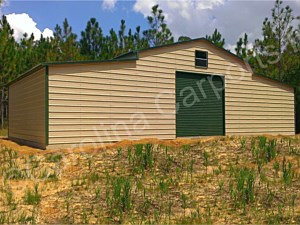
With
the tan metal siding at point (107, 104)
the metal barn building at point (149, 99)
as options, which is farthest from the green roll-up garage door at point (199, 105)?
the tan metal siding at point (107, 104)

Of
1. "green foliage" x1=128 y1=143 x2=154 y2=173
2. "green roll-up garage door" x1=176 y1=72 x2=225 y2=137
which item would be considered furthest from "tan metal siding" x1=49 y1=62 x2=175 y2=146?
"green foliage" x1=128 y1=143 x2=154 y2=173

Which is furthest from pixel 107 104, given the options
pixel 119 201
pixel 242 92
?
pixel 242 92

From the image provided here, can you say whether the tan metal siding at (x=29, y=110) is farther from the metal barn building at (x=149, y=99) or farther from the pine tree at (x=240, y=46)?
the pine tree at (x=240, y=46)

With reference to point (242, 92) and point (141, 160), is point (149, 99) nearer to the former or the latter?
point (141, 160)

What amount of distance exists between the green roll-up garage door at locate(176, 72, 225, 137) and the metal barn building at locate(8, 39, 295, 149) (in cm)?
5

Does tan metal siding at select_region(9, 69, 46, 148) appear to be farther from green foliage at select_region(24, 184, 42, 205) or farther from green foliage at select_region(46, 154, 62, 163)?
green foliage at select_region(24, 184, 42, 205)

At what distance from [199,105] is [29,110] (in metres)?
8.03

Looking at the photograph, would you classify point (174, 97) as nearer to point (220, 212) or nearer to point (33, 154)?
point (33, 154)

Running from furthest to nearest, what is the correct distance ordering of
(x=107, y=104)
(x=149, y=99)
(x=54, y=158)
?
(x=149, y=99)
(x=107, y=104)
(x=54, y=158)

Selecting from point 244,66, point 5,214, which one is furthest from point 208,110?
point 5,214

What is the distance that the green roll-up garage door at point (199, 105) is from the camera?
52.1 feet

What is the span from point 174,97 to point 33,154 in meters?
7.06

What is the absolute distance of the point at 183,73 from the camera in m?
16.1

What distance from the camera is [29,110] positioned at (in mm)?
14516
